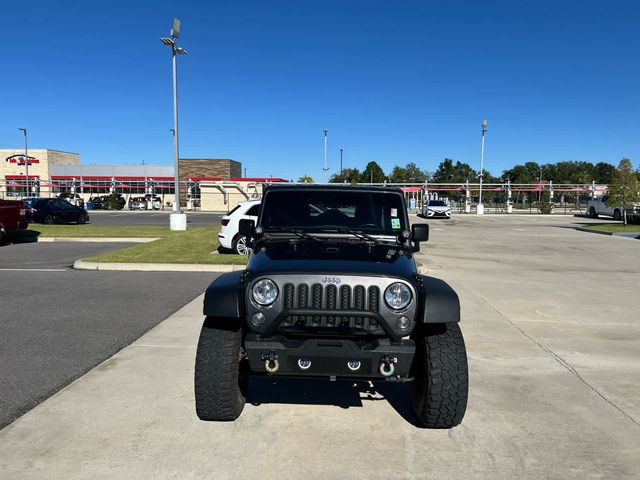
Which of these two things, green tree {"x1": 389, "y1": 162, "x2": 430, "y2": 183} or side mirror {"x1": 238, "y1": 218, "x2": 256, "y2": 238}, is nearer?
side mirror {"x1": 238, "y1": 218, "x2": 256, "y2": 238}

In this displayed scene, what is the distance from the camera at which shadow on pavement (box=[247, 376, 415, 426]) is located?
4023 millimetres

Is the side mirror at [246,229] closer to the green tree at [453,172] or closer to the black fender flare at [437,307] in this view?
the black fender flare at [437,307]

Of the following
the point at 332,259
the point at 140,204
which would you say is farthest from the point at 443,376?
the point at 140,204

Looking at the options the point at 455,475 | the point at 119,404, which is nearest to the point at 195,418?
the point at 119,404

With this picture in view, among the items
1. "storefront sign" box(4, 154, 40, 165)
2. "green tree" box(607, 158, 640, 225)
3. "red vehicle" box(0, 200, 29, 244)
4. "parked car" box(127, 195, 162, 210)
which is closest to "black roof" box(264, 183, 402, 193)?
"red vehicle" box(0, 200, 29, 244)

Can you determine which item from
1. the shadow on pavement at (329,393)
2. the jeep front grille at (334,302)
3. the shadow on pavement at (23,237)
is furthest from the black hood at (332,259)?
the shadow on pavement at (23,237)

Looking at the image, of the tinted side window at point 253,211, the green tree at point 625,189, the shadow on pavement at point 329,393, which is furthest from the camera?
the green tree at point 625,189

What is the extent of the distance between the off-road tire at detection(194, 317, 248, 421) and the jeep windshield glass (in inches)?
45.4

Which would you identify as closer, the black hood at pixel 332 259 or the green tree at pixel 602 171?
the black hood at pixel 332 259

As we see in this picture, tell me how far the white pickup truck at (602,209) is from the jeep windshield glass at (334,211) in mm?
31097

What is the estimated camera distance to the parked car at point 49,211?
22859mm

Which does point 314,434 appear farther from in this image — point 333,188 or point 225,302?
point 333,188

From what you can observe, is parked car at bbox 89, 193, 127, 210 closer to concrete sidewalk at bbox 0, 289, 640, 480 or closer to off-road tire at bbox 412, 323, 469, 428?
concrete sidewalk at bbox 0, 289, 640, 480

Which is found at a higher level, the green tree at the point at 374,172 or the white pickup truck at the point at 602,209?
the green tree at the point at 374,172
